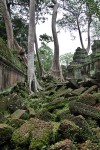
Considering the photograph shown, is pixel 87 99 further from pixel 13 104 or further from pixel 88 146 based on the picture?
pixel 88 146

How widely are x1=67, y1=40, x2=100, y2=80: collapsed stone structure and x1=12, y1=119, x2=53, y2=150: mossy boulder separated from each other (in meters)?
5.01

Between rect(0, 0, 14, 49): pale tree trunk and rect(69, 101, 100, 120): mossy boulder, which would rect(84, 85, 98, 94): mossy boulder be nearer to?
rect(69, 101, 100, 120): mossy boulder

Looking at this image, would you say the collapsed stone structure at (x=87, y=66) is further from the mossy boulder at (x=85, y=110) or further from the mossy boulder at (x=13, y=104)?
the mossy boulder at (x=85, y=110)

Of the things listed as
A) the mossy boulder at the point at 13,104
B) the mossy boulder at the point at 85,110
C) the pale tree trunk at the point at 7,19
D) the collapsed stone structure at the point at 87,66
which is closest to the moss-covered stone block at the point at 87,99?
the mossy boulder at the point at 85,110

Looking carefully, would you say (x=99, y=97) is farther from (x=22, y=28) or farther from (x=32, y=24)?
(x=22, y=28)

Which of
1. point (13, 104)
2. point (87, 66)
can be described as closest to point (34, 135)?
point (13, 104)

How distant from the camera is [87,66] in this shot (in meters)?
12.5

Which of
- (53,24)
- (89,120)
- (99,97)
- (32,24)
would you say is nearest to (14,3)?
(53,24)

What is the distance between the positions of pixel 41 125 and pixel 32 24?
10576 millimetres

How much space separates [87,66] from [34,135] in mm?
9793

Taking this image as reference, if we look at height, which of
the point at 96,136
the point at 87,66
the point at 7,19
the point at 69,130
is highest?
the point at 7,19

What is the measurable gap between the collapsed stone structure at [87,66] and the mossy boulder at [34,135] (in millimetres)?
5011

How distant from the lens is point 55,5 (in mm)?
21688

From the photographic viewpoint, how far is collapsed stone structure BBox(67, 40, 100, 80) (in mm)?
10648
